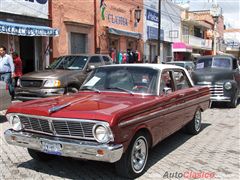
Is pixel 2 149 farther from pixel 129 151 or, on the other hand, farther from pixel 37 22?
pixel 37 22

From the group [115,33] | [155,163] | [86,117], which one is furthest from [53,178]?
[115,33]

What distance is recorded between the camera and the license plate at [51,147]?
457 cm

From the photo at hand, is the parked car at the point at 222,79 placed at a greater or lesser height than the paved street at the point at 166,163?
greater

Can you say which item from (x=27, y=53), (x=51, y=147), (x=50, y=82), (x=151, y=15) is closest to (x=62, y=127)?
(x=51, y=147)

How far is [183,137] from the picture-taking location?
7398 millimetres

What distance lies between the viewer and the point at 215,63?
42.4 ft

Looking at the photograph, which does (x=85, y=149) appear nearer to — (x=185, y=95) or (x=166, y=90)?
(x=166, y=90)

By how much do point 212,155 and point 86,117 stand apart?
2.79 m

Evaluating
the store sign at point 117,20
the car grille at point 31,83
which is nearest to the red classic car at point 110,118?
the car grille at point 31,83

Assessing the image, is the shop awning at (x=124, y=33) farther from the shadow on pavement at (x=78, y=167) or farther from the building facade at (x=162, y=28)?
the shadow on pavement at (x=78, y=167)

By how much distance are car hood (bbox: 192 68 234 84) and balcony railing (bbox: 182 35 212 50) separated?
2598 centimetres

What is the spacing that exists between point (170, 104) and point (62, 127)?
2113 millimetres

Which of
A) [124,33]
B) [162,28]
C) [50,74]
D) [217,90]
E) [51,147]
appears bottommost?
[51,147]

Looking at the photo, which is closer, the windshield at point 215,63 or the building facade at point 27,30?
the windshield at point 215,63
